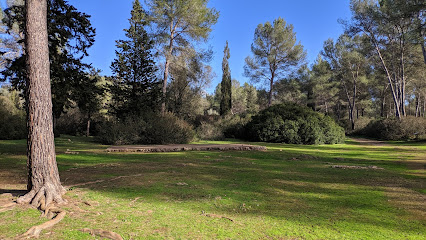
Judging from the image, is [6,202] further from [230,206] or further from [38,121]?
[230,206]

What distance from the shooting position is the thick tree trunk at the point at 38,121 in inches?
148

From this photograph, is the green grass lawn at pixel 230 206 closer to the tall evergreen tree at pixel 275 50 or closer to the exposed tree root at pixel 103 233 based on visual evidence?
the exposed tree root at pixel 103 233

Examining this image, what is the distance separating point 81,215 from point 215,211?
1669 mm

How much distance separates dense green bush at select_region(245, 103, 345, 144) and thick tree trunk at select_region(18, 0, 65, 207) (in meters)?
16.9

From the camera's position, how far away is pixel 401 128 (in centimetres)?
2408

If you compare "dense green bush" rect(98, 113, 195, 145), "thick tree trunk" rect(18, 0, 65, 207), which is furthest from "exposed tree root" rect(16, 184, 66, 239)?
"dense green bush" rect(98, 113, 195, 145)

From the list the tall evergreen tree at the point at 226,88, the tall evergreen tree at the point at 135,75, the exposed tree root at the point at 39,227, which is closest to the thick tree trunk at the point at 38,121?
the exposed tree root at the point at 39,227

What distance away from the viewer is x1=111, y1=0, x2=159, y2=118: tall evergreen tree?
1969 centimetres

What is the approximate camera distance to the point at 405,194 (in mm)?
4738

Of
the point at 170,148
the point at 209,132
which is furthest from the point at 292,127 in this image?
the point at 170,148

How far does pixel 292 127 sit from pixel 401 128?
481 inches

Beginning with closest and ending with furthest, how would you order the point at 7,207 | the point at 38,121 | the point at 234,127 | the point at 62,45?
the point at 7,207 → the point at 38,121 → the point at 62,45 → the point at 234,127

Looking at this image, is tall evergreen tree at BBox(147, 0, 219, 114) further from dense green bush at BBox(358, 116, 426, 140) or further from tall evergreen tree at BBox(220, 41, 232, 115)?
dense green bush at BBox(358, 116, 426, 140)

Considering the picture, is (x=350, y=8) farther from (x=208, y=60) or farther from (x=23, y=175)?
(x=23, y=175)
